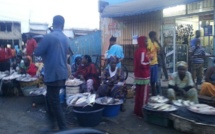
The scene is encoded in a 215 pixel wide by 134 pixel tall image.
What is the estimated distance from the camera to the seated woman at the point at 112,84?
6.32 meters

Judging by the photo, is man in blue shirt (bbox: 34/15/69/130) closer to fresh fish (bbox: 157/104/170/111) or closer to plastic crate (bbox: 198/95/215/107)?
fresh fish (bbox: 157/104/170/111)

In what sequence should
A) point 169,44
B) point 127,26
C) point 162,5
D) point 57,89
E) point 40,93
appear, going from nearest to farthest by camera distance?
point 57,89 → point 40,93 → point 162,5 → point 169,44 → point 127,26

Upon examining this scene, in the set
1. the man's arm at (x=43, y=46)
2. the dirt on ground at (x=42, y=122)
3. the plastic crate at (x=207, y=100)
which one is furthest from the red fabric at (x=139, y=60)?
the man's arm at (x=43, y=46)

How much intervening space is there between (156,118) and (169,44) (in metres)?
5.64

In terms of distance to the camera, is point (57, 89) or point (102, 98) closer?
point (57, 89)

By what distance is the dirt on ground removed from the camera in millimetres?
5203

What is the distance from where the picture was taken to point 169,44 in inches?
410

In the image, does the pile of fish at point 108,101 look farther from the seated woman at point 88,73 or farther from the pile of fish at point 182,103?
the seated woman at point 88,73

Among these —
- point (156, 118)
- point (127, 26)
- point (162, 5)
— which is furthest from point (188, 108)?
point (127, 26)

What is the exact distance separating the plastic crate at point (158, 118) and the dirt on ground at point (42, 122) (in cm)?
9

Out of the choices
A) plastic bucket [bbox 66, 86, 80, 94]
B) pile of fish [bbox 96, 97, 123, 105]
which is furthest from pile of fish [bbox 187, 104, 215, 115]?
plastic bucket [bbox 66, 86, 80, 94]

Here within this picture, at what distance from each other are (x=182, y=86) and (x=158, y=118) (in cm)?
121

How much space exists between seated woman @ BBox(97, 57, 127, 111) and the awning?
11.5 feet

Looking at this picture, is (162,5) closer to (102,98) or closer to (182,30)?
(182,30)
